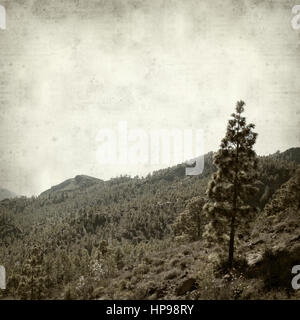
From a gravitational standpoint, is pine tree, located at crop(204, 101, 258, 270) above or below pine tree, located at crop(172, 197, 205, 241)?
above

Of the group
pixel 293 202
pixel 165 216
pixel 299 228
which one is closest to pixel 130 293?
pixel 299 228

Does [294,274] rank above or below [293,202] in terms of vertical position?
below

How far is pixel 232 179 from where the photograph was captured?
16844mm

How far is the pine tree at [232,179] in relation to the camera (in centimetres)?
1641

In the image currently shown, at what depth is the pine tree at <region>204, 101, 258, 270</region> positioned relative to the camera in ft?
53.8

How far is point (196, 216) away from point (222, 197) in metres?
25.9

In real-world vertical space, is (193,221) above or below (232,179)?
below

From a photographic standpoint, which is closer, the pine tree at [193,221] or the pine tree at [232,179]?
the pine tree at [232,179]

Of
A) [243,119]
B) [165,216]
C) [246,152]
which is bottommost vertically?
[165,216]

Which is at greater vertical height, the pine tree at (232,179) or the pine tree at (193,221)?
the pine tree at (232,179)

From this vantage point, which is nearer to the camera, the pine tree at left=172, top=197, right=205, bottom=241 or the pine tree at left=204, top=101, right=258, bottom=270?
the pine tree at left=204, top=101, right=258, bottom=270

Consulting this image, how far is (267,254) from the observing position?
588 inches

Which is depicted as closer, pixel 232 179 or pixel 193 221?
pixel 232 179
